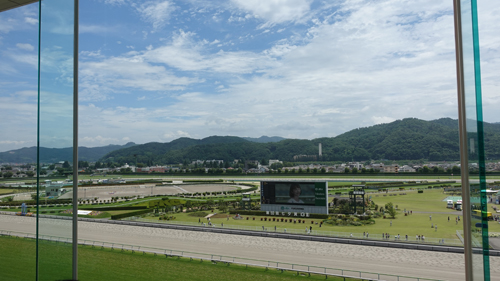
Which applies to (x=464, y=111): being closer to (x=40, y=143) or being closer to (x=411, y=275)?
(x=40, y=143)

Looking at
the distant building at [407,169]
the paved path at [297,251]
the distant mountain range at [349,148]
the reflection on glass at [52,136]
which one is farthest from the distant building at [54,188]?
the distant building at [407,169]

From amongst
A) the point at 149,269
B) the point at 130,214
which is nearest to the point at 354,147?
the point at 130,214

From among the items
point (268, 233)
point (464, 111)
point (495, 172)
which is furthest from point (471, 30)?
point (268, 233)

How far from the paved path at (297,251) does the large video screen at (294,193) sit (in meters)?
4.61

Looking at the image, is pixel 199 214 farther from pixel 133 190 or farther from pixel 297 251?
pixel 133 190

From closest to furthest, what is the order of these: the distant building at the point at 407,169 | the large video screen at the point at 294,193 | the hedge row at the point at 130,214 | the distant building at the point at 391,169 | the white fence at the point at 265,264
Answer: the white fence at the point at 265,264, the large video screen at the point at 294,193, the hedge row at the point at 130,214, the distant building at the point at 407,169, the distant building at the point at 391,169

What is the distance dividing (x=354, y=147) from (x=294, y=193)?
35215mm

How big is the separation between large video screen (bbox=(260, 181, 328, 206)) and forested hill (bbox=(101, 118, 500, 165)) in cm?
1587

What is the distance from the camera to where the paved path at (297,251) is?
7168 mm

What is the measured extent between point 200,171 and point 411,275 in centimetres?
3588

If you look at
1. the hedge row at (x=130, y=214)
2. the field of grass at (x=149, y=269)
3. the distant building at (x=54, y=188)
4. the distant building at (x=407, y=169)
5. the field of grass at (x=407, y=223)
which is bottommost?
the hedge row at (x=130, y=214)

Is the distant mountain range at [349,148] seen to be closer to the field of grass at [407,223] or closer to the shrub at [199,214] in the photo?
the shrub at [199,214]

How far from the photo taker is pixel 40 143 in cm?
205

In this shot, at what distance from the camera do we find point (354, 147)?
1847 inches
